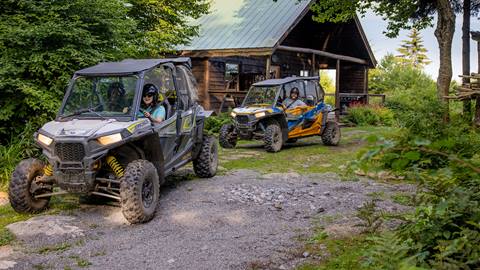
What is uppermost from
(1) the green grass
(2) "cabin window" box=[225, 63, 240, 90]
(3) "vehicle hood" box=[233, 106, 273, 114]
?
(2) "cabin window" box=[225, 63, 240, 90]

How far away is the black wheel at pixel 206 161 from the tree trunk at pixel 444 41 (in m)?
8.28

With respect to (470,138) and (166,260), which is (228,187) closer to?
(166,260)

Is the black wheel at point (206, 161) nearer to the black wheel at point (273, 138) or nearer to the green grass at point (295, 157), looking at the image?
the green grass at point (295, 157)

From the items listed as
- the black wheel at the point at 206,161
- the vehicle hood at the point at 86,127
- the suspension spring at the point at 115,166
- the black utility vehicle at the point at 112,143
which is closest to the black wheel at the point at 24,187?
the black utility vehicle at the point at 112,143

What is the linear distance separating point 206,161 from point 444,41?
9.23 metres

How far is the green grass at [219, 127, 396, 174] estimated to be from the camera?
32.7 feet

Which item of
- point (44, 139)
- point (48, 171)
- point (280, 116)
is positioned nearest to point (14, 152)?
point (48, 171)

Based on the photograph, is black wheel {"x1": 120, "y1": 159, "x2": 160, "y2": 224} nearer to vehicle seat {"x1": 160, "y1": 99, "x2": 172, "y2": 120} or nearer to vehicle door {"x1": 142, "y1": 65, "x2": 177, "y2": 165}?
vehicle door {"x1": 142, "y1": 65, "x2": 177, "y2": 165}

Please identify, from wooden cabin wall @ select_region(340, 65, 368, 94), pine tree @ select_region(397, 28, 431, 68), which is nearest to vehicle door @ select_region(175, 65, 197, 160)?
wooden cabin wall @ select_region(340, 65, 368, 94)

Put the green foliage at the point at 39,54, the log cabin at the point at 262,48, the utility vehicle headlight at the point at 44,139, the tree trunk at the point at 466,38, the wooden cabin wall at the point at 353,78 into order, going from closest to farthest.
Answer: the utility vehicle headlight at the point at 44,139 < the green foliage at the point at 39,54 < the tree trunk at the point at 466,38 < the log cabin at the point at 262,48 < the wooden cabin wall at the point at 353,78

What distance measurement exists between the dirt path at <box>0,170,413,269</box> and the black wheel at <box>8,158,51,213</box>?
1.07ft

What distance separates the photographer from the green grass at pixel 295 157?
32.7ft

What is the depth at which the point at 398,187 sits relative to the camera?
26.2ft

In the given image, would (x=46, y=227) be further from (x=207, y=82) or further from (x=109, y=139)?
(x=207, y=82)
